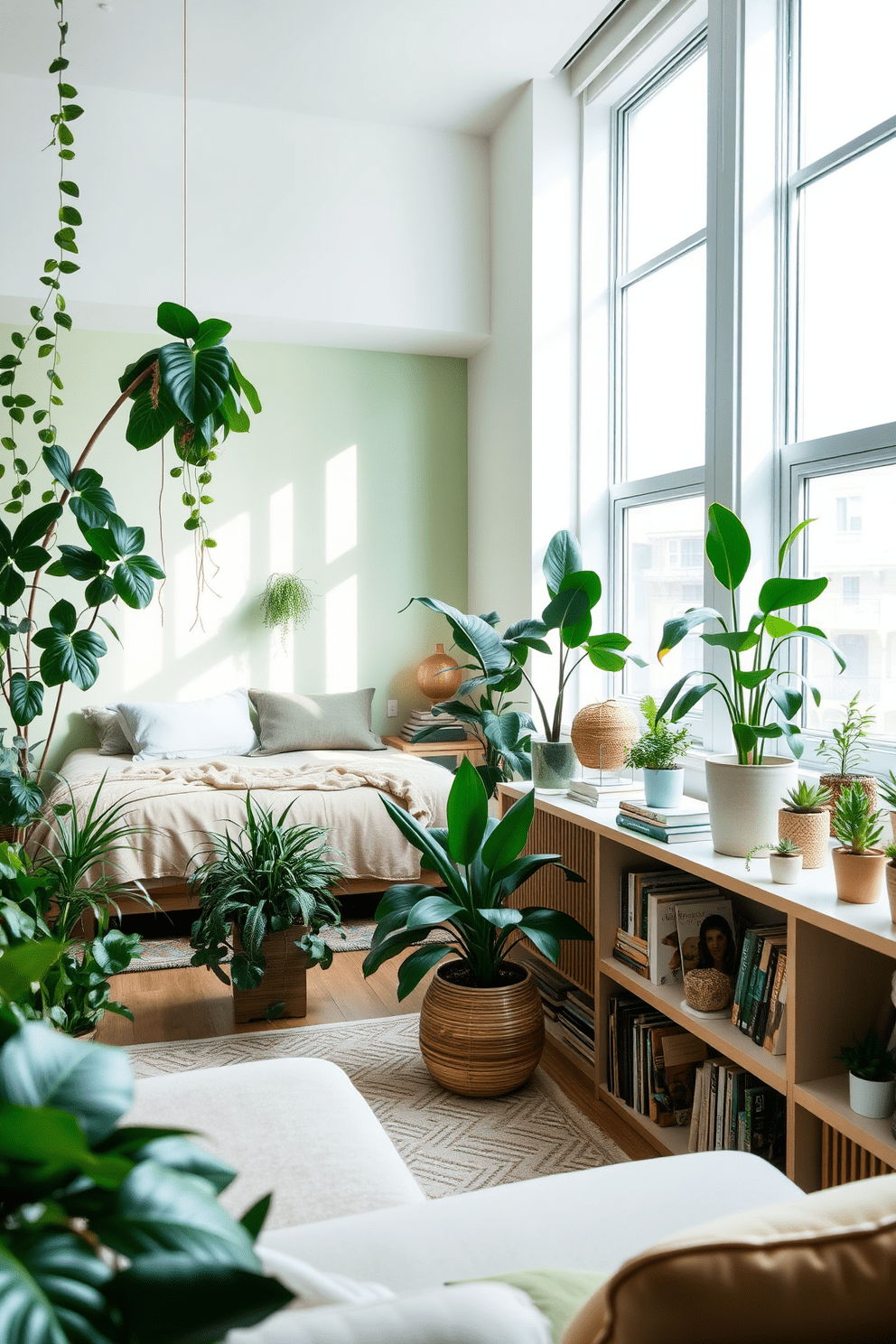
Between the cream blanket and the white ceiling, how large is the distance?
9.70 feet

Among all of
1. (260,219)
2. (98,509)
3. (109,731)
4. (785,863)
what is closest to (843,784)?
(785,863)

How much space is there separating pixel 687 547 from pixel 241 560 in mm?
2492

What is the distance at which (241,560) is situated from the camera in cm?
507

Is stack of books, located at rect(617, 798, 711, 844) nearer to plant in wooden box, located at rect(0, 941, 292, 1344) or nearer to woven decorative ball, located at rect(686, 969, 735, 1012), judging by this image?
woven decorative ball, located at rect(686, 969, 735, 1012)

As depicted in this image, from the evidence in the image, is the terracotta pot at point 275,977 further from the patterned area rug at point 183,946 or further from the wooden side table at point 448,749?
the wooden side table at point 448,749

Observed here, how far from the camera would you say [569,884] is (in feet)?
9.34

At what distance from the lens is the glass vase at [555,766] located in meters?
3.01

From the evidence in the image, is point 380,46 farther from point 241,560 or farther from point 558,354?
point 241,560

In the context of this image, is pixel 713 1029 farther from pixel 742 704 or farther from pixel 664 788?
pixel 742 704

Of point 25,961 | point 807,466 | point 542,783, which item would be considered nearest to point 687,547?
point 807,466

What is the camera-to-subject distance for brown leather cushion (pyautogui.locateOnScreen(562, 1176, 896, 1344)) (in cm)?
58

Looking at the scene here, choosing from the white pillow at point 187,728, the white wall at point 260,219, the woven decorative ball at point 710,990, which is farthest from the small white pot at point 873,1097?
the white wall at point 260,219

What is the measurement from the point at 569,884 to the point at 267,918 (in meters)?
0.89

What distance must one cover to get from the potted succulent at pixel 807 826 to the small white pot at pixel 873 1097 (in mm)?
468
